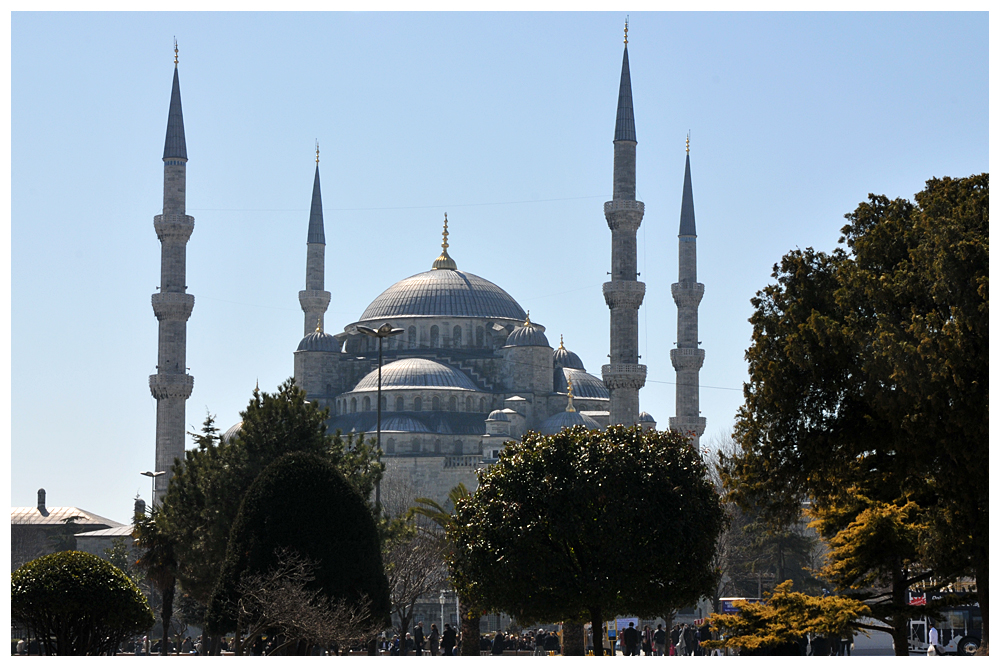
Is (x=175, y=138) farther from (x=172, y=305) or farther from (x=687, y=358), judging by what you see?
(x=687, y=358)

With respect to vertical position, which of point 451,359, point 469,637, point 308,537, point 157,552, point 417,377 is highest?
point 451,359

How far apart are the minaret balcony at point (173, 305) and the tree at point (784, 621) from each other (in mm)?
37779

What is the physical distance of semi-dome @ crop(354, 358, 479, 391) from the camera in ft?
209

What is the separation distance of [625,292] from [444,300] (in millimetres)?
21250

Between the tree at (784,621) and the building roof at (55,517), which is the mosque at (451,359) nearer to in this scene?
the building roof at (55,517)

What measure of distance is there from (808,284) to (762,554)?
2558 cm

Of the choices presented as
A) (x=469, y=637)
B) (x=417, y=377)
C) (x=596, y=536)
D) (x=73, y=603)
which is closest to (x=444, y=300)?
(x=417, y=377)

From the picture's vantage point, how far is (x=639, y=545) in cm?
1794

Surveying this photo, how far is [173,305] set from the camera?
52.5 m

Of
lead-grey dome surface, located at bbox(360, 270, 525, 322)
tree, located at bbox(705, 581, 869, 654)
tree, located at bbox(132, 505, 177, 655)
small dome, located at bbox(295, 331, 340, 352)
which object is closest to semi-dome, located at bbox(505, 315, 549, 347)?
lead-grey dome surface, located at bbox(360, 270, 525, 322)

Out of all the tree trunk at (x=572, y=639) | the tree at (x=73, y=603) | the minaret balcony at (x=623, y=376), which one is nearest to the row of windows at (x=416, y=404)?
the minaret balcony at (x=623, y=376)

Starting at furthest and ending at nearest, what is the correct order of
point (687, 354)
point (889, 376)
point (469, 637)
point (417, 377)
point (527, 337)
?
1. point (527, 337)
2. point (417, 377)
3. point (687, 354)
4. point (469, 637)
5. point (889, 376)

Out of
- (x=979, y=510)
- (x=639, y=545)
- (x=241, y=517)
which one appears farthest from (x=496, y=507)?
(x=979, y=510)
